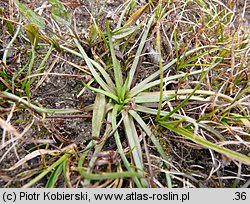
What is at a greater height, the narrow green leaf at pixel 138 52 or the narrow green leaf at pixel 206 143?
the narrow green leaf at pixel 138 52

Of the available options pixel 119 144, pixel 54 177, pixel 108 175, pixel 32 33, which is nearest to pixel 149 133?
pixel 119 144

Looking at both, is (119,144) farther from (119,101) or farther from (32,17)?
(32,17)

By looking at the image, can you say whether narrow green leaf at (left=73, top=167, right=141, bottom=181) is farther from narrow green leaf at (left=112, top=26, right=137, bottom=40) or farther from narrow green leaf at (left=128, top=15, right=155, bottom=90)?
narrow green leaf at (left=112, top=26, right=137, bottom=40)

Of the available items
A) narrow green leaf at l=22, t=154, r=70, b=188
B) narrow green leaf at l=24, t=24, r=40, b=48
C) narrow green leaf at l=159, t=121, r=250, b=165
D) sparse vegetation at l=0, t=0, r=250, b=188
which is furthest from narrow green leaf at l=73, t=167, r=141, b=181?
narrow green leaf at l=24, t=24, r=40, b=48

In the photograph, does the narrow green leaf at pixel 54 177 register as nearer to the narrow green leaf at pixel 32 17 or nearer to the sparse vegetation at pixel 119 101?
the sparse vegetation at pixel 119 101

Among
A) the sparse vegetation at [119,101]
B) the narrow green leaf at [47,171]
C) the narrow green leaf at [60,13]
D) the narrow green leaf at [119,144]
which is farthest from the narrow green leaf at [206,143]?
the narrow green leaf at [60,13]

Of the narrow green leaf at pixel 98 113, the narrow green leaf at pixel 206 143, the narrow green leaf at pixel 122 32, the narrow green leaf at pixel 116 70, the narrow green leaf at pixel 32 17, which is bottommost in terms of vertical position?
the narrow green leaf at pixel 206 143

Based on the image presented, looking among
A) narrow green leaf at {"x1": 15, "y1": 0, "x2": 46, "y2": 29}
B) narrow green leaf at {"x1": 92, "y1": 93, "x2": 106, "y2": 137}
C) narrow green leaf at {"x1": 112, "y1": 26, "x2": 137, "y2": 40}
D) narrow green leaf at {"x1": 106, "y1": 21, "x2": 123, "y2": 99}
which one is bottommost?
narrow green leaf at {"x1": 92, "y1": 93, "x2": 106, "y2": 137}
